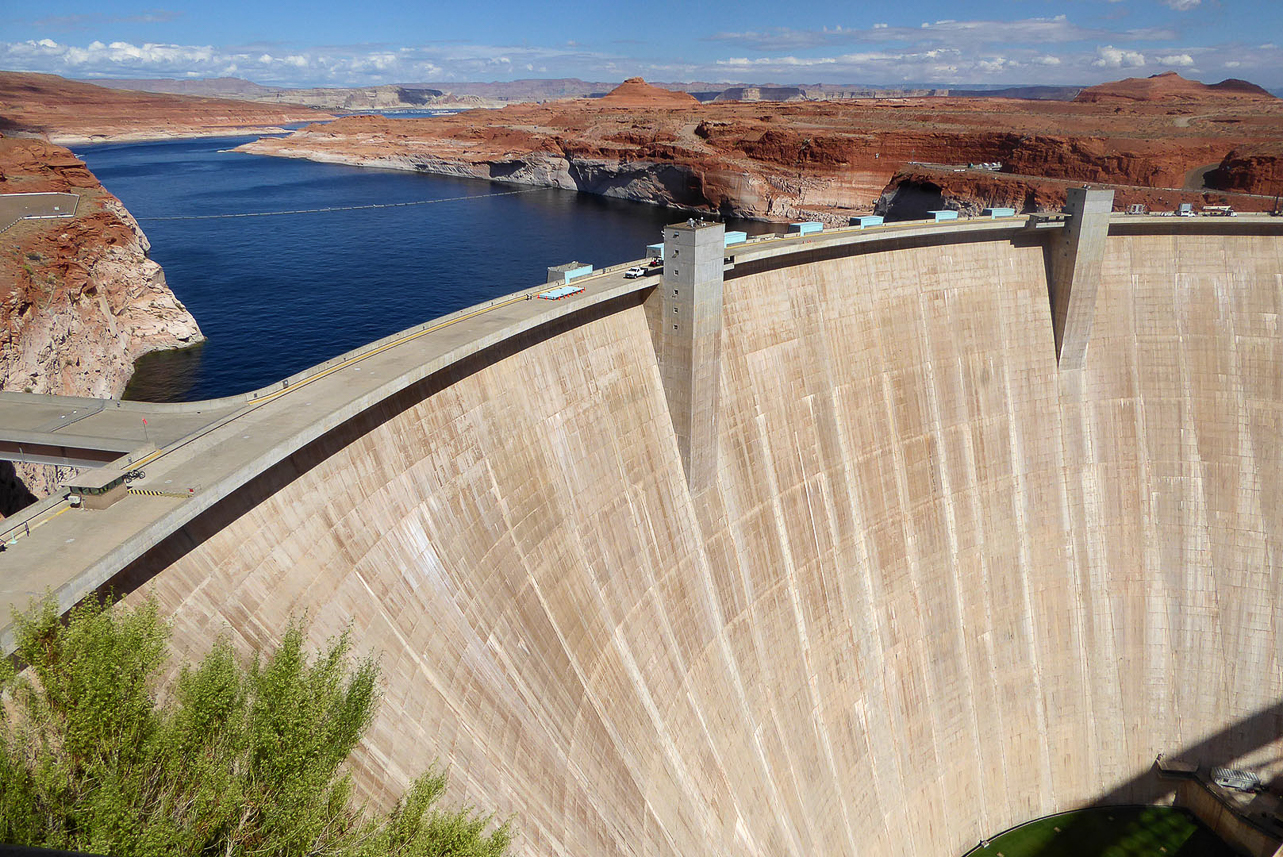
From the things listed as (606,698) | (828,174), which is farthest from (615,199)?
(606,698)

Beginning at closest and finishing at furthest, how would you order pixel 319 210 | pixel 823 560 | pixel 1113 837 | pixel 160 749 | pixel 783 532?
pixel 160 749 → pixel 783 532 → pixel 823 560 → pixel 1113 837 → pixel 319 210

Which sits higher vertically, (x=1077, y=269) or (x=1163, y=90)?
(x=1163, y=90)

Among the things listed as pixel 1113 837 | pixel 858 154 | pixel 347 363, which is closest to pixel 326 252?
pixel 347 363

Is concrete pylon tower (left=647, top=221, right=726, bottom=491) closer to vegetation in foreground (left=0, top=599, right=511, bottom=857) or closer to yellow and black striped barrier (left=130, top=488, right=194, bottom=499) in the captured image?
yellow and black striped barrier (left=130, top=488, right=194, bottom=499)

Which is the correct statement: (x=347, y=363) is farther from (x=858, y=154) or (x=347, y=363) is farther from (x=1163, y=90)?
(x=1163, y=90)

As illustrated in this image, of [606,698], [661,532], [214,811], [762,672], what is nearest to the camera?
[214,811]

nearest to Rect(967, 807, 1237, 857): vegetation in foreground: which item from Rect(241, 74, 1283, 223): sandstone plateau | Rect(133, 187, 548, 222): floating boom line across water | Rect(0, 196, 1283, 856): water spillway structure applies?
Rect(0, 196, 1283, 856): water spillway structure

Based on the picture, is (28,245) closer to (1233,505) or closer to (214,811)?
(214,811)

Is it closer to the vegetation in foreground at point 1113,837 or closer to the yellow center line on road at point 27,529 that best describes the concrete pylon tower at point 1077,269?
the vegetation in foreground at point 1113,837
